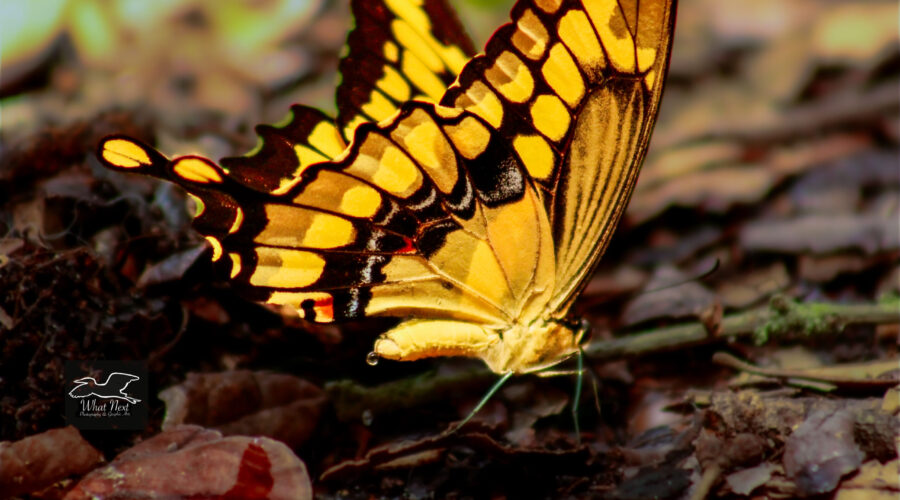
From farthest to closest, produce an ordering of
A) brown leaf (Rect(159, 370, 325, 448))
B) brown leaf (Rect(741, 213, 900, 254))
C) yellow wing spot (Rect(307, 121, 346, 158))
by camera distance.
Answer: brown leaf (Rect(741, 213, 900, 254)) < yellow wing spot (Rect(307, 121, 346, 158)) < brown leaf (Rect(159, 370, 325, 448))

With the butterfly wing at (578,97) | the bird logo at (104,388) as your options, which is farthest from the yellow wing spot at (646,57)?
the bird logo at (104,388)

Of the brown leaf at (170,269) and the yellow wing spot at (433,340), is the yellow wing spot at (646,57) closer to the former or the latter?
the yellow wing spot at (433,340)

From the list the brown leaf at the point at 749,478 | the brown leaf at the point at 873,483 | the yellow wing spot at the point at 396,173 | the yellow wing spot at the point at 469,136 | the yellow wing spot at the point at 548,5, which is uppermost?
the yellow wing spot at the point at 548,5

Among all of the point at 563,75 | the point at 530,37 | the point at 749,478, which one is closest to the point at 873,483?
the point at 749,478

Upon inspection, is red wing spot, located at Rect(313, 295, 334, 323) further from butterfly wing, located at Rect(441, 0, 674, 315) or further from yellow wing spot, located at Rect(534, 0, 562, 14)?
yellow wing spot, located at Rect(534, 0, 562, 14)

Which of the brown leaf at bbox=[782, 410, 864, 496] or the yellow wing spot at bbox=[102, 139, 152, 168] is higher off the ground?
the yellow wing spot at bbox=[102, 139, 152, 168]

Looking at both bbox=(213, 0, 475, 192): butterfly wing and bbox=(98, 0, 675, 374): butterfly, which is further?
bbox=(213, 0, 475, 192): butterfly wing

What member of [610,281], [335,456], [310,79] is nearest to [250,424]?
[335,456]

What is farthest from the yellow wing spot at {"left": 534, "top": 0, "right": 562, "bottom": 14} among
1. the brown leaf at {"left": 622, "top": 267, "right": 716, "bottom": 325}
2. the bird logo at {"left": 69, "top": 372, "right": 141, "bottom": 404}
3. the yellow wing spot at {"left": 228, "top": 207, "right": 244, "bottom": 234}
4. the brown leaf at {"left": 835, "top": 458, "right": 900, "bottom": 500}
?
the bird logo at {"left": 69, "top": 372, "right": 141, "bottom": 404}
